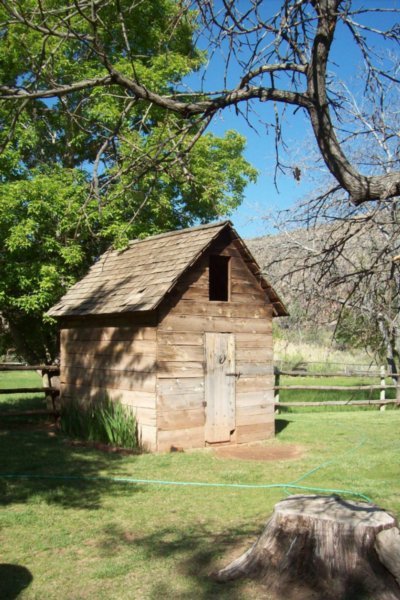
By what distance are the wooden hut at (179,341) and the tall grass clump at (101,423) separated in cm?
20

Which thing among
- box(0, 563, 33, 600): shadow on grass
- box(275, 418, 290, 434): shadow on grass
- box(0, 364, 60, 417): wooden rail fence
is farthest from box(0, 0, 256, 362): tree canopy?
box(0, 563, 33, 600): shadow on grass

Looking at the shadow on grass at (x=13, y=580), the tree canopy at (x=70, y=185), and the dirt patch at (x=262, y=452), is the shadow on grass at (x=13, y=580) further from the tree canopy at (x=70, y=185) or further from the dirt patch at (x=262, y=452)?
the tree canopy at (x=70, y=185)

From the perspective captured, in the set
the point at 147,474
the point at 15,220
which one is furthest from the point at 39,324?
the point at 147,474

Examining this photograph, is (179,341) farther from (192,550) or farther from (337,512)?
(337,512)

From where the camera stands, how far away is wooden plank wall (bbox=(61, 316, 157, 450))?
1173cm

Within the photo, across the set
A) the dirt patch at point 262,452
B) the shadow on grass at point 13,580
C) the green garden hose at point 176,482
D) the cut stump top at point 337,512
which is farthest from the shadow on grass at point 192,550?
the dirt patch at point 262,452

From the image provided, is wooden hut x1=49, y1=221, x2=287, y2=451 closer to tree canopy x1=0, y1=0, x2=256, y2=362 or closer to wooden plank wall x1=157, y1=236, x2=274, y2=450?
wooden plank wall x1=157, y1=236, x2=274, y2=450

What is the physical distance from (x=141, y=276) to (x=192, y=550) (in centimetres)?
786

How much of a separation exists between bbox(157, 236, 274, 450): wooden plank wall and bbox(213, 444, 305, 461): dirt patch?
18.7 inches

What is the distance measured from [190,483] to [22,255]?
886cm

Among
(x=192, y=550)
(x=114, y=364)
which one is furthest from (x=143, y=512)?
(x=114, y=364)

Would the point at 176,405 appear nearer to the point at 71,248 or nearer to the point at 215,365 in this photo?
the point at 215,365

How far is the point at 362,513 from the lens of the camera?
5129 millimetres

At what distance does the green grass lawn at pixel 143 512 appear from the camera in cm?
540
